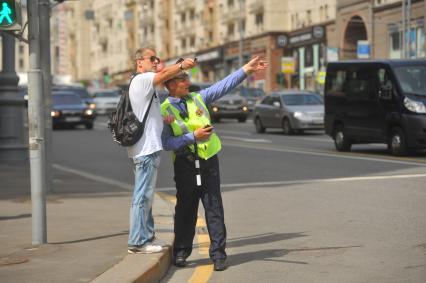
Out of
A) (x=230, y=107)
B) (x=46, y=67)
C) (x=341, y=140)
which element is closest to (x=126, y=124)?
(x=46, y=67)

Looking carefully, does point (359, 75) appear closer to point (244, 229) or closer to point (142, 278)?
point (244, 229)

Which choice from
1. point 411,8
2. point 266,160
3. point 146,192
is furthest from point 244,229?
point 411,8

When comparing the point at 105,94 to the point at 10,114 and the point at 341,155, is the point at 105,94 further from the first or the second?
the point at 341,155

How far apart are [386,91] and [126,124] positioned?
12.8 meters

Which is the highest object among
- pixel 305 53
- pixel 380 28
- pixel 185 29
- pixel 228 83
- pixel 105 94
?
pixel 185 29

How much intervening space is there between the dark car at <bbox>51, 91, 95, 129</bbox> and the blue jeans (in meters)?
30.8

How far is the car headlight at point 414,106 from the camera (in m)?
19.1

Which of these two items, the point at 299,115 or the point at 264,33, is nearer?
the point at 299,115

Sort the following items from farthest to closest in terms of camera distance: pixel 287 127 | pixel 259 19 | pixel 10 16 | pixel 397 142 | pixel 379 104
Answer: pixel 259 19 → pixel 287 127 → pixel 379 104 → pixel 397 142 → pixel 10 16

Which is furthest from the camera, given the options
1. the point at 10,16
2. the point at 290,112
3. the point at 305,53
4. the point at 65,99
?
the point at 305,53

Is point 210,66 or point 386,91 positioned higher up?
point 210,66

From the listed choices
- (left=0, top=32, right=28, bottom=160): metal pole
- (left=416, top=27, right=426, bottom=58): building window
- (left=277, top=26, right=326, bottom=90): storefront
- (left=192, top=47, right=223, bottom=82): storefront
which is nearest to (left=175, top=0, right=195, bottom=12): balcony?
(left=192, top=47, right=223, bottom=82): storefront

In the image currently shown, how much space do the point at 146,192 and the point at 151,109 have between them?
0.69 m

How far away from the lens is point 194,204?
7980 mm
